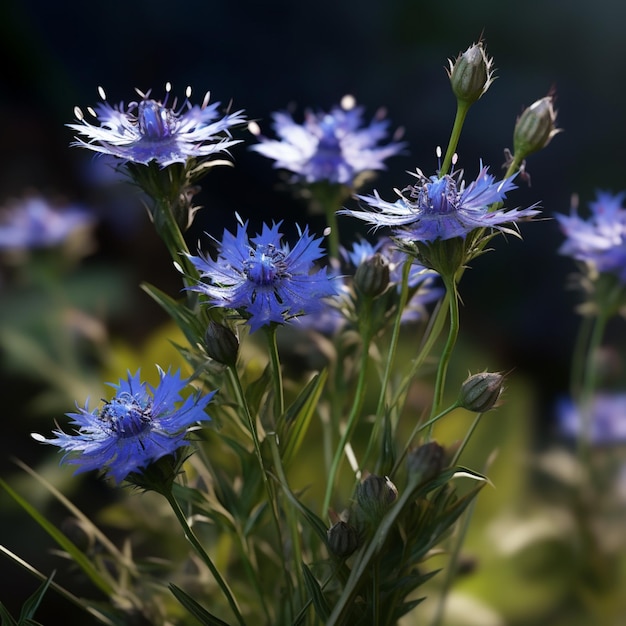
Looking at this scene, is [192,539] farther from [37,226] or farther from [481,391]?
[37,226]

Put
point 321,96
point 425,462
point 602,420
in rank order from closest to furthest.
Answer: point 425,462 → point 602,420 → point 321,96

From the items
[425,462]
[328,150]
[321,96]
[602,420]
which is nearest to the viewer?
[425,462]

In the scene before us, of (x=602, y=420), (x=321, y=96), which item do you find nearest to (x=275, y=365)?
(x=602, y=420)

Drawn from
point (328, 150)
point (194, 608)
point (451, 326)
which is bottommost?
point (194, 608)

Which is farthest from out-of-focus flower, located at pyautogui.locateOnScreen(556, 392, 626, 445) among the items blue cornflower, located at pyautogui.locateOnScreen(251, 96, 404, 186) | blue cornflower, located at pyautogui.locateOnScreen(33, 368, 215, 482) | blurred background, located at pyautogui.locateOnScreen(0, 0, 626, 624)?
blue cornflower, located at pyautogui.locateOnScreen(33, 368, 215, 482)

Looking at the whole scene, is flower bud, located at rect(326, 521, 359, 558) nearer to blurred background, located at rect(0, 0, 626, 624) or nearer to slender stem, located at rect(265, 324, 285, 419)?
slender stem, located at rect(265, 324, 285, 419)

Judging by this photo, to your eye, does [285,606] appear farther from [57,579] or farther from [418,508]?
[57,579]

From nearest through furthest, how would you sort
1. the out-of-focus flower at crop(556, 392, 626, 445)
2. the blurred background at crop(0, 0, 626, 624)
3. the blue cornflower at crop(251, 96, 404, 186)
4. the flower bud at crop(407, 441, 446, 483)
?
1. the flower bud at crop(407, 441, 446, 483)
2. the blue cornflower at crop(251, 96, 404, 186)
3. the out-of-focus flower at crop(556, 392, 626, 445)
4. the blurred background at crop(0, 0, 626, 624)

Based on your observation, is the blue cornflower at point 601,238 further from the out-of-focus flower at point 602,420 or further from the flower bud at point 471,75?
the out-of-focus flower at point 602,420
